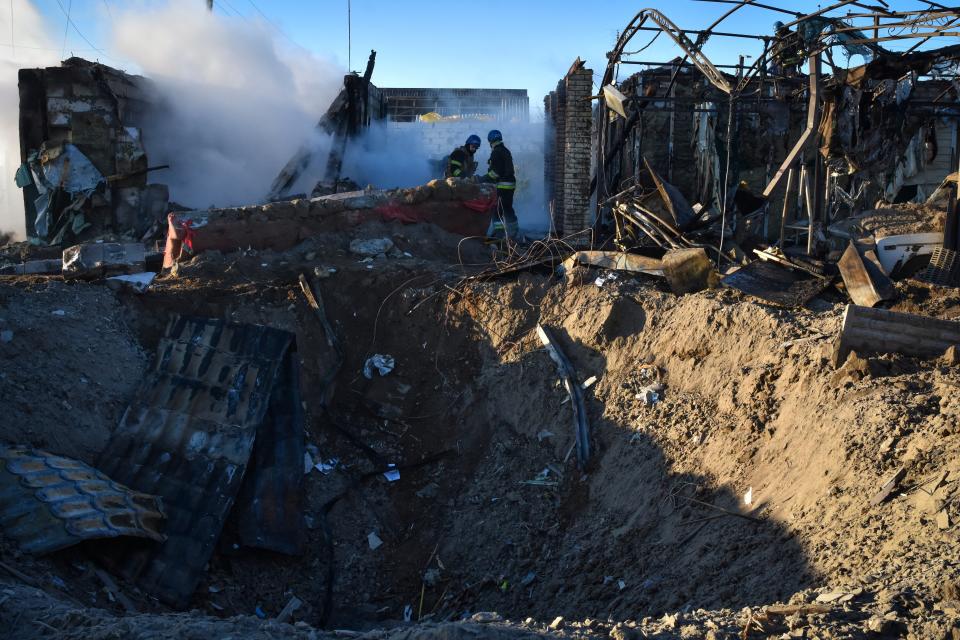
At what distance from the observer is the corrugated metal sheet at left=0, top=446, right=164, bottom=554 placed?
5449mm

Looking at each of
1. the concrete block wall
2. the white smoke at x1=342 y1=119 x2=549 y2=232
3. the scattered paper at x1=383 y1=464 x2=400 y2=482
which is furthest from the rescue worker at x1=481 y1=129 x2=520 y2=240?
the scattered paper at x1=383 y1=464 x2=400 y2=482

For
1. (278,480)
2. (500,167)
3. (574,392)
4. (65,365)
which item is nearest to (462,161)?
(500,167)

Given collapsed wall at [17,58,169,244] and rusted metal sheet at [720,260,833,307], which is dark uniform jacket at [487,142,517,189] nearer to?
rusted metal sheet at [720,260,833,307]

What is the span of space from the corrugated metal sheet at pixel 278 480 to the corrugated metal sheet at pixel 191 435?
16 cm

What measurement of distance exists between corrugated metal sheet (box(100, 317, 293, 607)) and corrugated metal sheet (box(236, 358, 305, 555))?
0.16 meters

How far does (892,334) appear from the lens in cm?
576

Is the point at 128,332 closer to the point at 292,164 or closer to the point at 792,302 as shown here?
the point at 792,302

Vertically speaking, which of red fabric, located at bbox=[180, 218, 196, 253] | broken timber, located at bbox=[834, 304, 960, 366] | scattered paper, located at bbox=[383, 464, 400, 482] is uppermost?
red fabric, located at bbox=[180, 218, 196, 253]

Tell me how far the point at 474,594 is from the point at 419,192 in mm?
5736

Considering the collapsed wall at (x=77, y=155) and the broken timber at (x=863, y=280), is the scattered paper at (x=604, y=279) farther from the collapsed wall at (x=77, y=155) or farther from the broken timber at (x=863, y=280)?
the collapsed wall at (x=77, y=155)

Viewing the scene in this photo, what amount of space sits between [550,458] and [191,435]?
3.02 metres

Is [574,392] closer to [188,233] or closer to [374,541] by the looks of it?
[374,541]

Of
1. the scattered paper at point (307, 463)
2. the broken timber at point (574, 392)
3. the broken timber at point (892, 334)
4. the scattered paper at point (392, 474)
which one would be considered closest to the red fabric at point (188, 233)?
the scattered paper at point (307, 463)

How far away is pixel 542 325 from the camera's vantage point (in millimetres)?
8227
